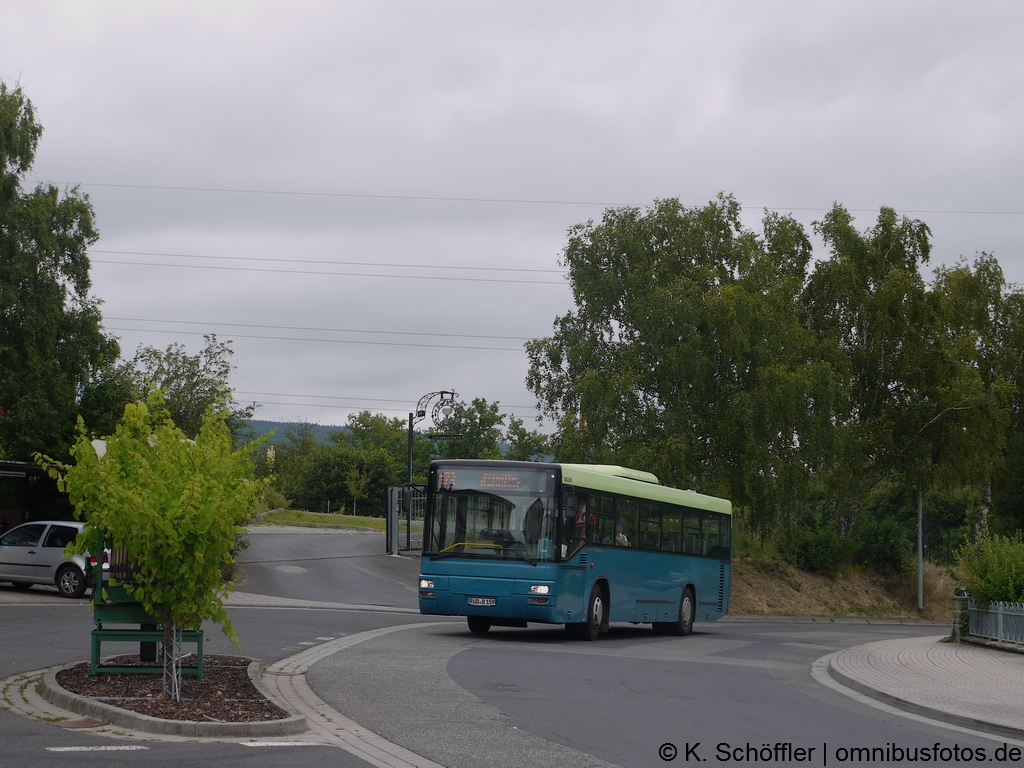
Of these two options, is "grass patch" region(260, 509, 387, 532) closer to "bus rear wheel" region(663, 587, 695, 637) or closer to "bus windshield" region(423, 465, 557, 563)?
"bus rear wheel" region(663, 587, 695, 637)

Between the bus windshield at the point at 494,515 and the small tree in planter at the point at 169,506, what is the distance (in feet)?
29.7

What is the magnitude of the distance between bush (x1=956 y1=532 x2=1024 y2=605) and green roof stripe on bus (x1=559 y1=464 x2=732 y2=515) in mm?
5531

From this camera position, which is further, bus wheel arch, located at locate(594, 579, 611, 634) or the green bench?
bus wheel arch, located at locate(594, 579, 611, 634)

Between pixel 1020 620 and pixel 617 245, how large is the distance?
2517 centimetres

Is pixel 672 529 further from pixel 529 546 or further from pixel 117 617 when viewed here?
pixel 117 617

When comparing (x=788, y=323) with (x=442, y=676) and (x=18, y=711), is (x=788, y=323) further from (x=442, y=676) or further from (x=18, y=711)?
(x=18, y=711)

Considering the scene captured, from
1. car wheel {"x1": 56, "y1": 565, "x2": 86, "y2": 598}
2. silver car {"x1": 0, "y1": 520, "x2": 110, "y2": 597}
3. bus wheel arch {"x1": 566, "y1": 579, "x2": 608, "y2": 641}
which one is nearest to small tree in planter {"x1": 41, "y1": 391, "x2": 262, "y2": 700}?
bus wheel arch {"x1": 566, "y1": 579, "x2": 608, "y2": 641}

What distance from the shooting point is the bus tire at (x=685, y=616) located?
80.2ft

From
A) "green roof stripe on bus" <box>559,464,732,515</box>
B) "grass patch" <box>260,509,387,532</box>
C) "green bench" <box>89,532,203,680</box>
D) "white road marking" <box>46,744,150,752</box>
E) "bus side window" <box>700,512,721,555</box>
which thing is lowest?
"grass patch" <box>260,509,387,532</box>

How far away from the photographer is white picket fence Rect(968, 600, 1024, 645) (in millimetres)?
20875

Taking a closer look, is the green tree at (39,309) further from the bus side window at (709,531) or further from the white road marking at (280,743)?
the white road marking at (280,743)

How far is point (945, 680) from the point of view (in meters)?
15.7

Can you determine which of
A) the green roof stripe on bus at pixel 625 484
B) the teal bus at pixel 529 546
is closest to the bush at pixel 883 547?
the green roof stripe on bus at pixel 625 484

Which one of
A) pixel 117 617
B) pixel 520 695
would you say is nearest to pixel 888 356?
pixel 520 695
